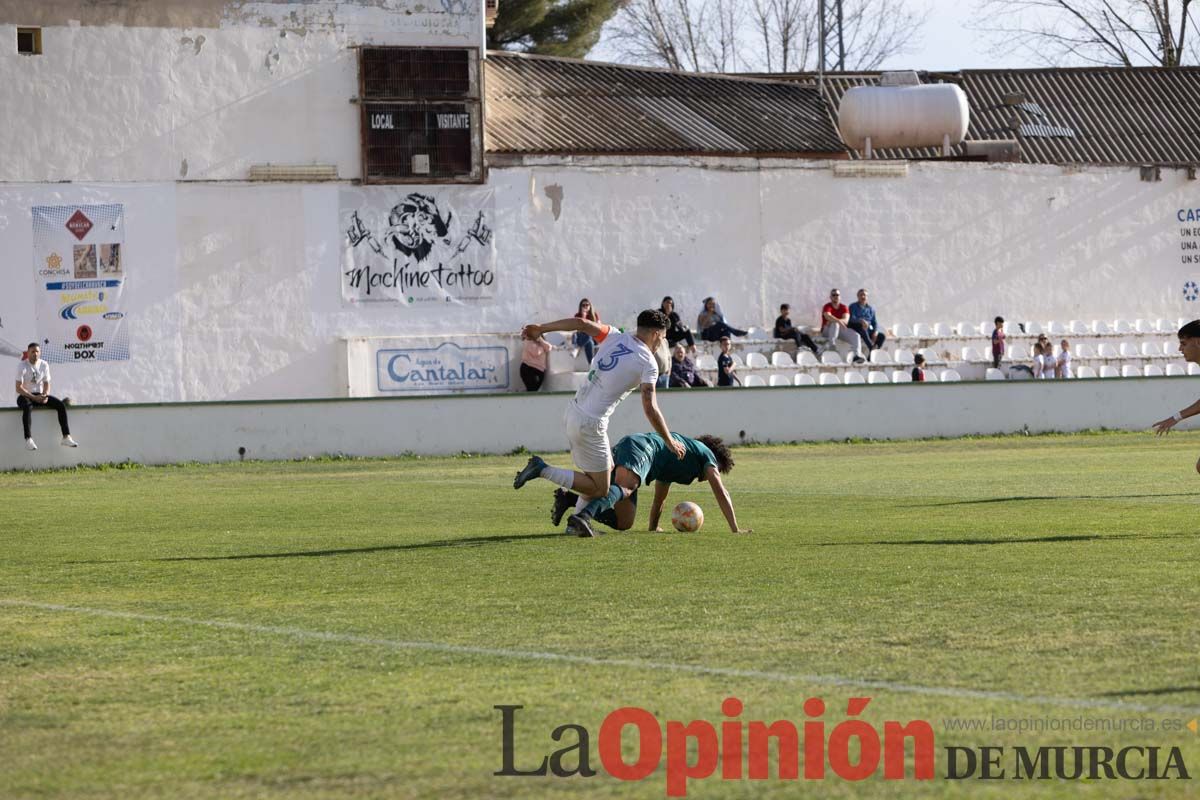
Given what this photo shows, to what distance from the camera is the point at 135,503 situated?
19.8 metres

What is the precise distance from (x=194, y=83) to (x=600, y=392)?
2581 cm

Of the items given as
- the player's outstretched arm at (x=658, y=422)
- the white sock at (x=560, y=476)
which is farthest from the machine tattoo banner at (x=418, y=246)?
the player's outstretched arm at (x=658, y=422)

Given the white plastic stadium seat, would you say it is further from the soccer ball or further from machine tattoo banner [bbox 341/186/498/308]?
the soccer ball

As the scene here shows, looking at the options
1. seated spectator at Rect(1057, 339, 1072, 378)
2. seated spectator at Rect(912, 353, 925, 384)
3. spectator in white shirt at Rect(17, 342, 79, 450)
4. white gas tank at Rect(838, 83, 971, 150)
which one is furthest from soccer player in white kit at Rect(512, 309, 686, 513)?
white gas tank at Rect(838, 83, 971, 150)

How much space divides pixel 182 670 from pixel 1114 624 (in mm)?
4377

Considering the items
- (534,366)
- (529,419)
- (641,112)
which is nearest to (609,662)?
(529,419)

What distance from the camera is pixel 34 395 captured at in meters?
30.0

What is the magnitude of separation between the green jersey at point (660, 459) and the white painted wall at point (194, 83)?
24.4m

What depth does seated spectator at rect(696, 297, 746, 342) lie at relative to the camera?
122 ft

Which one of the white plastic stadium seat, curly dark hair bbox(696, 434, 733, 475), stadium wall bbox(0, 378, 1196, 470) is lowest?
stadium wall bbox(0, 378, 1196, 470)

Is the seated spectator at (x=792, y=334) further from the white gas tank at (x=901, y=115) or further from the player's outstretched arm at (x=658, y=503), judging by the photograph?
the player's outstretched arm at (x=658, y=503)

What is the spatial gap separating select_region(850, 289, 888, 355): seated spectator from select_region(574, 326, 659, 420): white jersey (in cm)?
2511

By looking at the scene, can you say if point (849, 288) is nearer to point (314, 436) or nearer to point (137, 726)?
point (314, 436)

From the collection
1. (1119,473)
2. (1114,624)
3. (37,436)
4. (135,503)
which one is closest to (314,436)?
(37,436)
